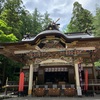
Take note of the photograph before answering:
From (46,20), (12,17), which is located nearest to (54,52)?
(12,17)

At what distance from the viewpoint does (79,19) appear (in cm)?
3109

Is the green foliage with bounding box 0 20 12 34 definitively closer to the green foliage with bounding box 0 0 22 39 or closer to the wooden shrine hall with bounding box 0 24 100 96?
the green foliage with bounding box 0 0 22 39

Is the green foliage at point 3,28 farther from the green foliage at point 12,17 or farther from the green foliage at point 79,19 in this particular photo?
the green foliage at point 79,19

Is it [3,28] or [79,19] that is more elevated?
[79,19]

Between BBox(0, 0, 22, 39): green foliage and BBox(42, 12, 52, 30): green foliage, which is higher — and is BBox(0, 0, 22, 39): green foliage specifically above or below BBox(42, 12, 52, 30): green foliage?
below

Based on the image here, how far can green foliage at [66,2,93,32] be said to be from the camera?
99.1ft

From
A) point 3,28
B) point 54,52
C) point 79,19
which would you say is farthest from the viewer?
point 79,19

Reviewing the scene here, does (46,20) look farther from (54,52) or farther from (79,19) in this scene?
(54,52)

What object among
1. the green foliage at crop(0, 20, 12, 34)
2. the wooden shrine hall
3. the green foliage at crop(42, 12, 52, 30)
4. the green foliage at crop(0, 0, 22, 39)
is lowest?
the wooden shrine hall

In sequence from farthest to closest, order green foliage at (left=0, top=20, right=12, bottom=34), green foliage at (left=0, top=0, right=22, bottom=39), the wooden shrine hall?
1. green foliage at (left=0, top=0, right=22, bottom=39)
2. green foliage at (left=0, top=20, right=12, bottom=34)
3. the wooden shrine hall

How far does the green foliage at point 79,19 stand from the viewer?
30.2 meters

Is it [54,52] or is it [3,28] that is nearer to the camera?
[54,52]

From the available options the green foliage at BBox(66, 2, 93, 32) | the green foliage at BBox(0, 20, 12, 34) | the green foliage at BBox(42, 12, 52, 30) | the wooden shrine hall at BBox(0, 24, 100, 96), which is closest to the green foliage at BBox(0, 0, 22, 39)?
the green foliage at BBox(0, 20, 12, 34)

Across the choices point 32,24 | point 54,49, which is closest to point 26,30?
point 32,24
